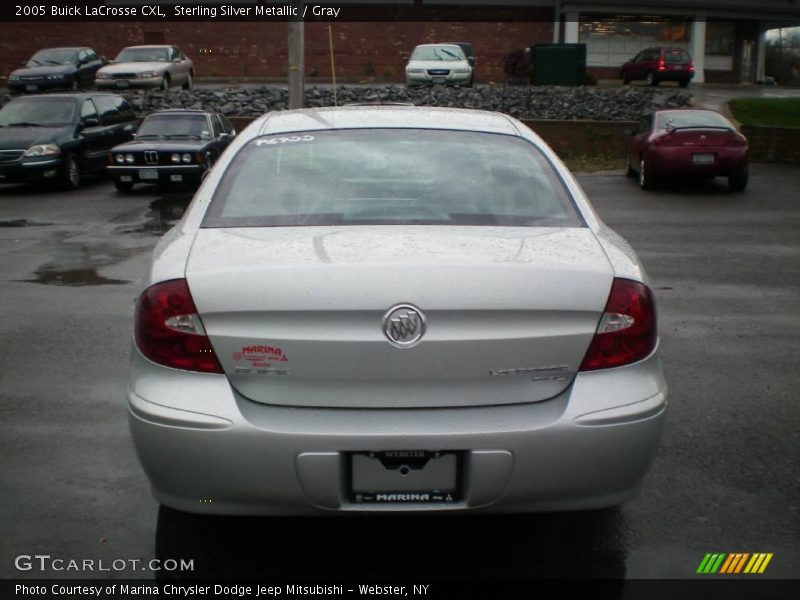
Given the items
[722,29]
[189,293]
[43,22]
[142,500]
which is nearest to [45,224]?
[142,500]

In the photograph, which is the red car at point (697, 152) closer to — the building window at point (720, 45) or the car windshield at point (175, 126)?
the car windshield at point (175, 126)

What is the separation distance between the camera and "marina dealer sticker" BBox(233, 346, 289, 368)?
11.0ft

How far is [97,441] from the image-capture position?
5246 mm

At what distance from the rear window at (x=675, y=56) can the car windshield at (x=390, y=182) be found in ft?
125

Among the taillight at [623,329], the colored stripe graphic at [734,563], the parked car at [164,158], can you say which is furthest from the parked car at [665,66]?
the taillight at [623,329]

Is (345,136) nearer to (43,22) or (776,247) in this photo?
(776,247)

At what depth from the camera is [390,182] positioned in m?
4.30

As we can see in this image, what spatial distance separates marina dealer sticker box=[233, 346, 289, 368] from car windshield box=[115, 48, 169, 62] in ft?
100

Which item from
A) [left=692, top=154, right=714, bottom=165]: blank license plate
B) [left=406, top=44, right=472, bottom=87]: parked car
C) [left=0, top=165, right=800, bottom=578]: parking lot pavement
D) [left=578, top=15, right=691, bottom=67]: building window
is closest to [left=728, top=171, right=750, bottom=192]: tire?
[left=692, top=154, right=714, bottom=165]: blank license plate

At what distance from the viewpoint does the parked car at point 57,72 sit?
3130 centimetres

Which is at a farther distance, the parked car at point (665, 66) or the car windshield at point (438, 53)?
the parked car at point (665, 66)

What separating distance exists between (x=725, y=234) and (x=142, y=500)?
10.3 meters

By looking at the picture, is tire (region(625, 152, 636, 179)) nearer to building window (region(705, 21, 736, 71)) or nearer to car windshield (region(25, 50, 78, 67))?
car windshield (region(25, 50, 78, 67))

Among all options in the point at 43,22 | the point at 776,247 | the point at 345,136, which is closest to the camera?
the point at 345,136
